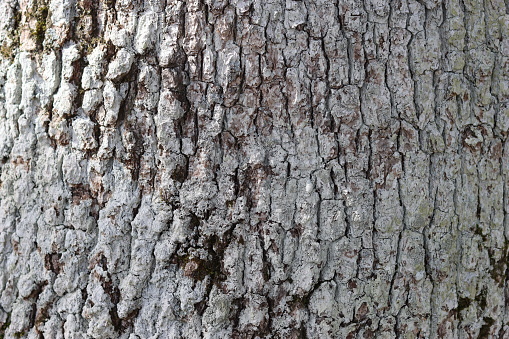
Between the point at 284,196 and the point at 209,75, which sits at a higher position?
the point at 209,75

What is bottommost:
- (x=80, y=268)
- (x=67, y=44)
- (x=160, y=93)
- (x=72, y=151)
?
(x=80, y=268)

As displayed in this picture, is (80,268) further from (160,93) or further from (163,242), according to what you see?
(160,93)

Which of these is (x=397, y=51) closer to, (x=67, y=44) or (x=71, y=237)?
(x=67, y=44)

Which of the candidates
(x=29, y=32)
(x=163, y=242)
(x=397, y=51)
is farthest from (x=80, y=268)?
(x=397, y=51)

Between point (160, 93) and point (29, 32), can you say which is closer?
point (160, 93)

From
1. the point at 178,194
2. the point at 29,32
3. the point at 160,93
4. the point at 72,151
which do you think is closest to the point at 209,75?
the point at 160,93

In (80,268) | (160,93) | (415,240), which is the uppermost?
(160,93)
